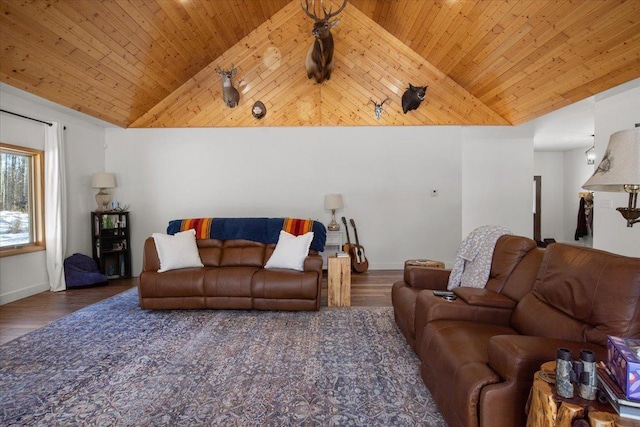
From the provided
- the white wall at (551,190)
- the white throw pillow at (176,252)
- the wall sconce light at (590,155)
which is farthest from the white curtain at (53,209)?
the white wall at (551,190)

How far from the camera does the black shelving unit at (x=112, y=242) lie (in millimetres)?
5441

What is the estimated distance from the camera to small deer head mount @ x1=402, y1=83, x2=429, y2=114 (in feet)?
18.6

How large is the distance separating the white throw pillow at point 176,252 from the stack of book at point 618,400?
12.4ft

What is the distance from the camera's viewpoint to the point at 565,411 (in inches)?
44.3

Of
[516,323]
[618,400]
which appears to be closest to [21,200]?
[516,323]

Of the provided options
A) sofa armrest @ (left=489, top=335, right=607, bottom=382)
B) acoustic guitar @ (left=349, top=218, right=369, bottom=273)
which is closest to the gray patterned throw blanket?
sofa armrest @ (left=489, top=335, right=607, bottom=382)

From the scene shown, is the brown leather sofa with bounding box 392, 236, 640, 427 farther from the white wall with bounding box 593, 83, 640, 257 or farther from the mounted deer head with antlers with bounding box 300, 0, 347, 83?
the mounted deer head with antlers with bounding box 300, 0, 347, 83

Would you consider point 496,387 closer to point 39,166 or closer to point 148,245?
point 148,245

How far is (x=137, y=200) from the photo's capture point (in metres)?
6.14

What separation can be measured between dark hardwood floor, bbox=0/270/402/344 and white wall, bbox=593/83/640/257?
107 inches

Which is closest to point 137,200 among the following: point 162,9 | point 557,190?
point 162,9

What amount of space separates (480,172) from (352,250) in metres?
3.04

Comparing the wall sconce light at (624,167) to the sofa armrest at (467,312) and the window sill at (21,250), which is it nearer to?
the sofa armrest at (467,312)

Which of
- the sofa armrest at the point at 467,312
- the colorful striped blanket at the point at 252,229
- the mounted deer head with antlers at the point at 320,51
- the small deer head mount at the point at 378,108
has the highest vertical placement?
the mounted deer head with antlers at the point at 320,51
